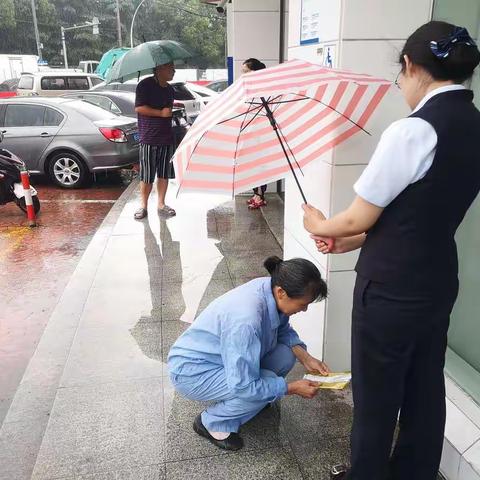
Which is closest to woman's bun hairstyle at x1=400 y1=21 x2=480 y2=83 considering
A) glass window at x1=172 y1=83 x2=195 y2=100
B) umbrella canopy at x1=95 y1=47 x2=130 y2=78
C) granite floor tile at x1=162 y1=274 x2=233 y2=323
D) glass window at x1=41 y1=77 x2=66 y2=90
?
granite floor tile at x1=162 y1=274 x2=233 y2=323

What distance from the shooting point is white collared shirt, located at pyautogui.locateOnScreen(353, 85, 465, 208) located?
1.48 meters

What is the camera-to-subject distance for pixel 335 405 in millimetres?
2826

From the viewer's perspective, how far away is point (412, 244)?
1.60m

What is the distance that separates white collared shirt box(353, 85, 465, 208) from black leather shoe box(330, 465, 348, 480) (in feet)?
4.49

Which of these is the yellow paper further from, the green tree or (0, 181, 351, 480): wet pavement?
the green tree

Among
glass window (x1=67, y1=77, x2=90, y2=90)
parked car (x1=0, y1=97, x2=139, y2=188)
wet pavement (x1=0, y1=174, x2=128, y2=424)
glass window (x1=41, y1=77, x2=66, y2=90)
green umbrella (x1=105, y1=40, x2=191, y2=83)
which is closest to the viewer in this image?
wet pavement (x1=0, y1=174, x2=128, y2=424)

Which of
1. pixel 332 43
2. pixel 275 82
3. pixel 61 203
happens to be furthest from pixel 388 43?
pixel 61 203

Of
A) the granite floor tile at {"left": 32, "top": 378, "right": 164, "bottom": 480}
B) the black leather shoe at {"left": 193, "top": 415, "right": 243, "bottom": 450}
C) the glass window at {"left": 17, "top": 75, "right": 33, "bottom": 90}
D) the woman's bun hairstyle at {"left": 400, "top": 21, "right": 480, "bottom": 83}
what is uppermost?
the woman's bun hairstyle at {"left": 400, "top": 21, "right": 480, "bottom": 83}

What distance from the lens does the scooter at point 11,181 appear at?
668cm

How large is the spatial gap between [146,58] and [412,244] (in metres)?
4.79

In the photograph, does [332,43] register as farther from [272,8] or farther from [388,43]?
[272,8]

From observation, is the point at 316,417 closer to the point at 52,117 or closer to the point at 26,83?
the point at 52,117

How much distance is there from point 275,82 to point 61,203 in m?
6.68

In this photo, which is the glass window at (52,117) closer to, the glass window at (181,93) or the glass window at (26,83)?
the glass window at (181,93)
